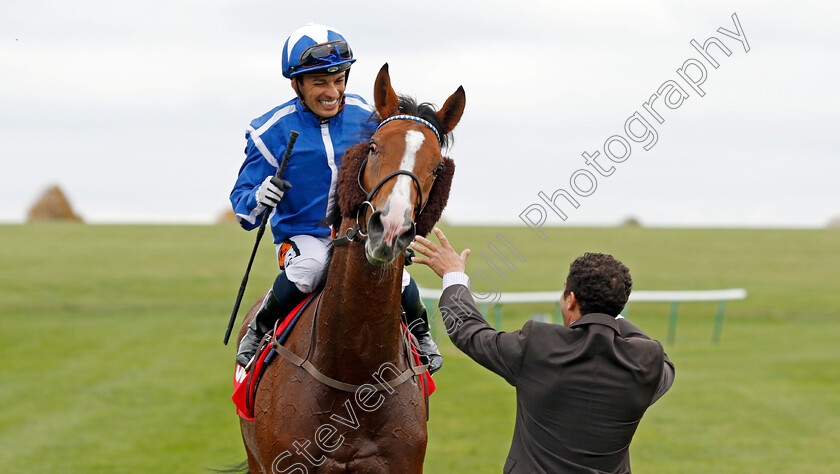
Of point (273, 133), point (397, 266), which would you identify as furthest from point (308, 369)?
point (273, 133)

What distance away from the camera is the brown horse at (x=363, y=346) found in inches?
132

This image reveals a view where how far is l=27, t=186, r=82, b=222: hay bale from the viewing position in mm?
42094

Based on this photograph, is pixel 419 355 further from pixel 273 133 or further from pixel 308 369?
pixel 273 133

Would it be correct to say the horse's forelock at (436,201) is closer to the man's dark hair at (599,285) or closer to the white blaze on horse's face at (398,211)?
the white blaze on horse's face at (398,211)

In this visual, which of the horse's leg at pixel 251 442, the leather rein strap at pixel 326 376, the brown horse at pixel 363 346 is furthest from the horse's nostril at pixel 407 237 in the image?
the horse's leg at pixel 251 442

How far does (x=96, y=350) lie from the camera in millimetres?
16344

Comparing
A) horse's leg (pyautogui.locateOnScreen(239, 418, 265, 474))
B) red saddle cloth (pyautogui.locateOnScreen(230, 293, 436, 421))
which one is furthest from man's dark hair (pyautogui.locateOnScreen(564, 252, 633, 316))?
horse's leg (pyautogui.locateOnScreen(239, 418, 265, 474))

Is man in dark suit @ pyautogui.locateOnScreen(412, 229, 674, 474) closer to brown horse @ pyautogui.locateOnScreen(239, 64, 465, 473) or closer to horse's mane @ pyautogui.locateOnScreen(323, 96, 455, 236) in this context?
horse's mane @ pyautogui.locateOnScreen(323, 96, 455, 236)

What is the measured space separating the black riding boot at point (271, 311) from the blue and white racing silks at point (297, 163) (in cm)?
31

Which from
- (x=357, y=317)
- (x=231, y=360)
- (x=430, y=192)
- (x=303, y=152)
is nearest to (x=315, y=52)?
(x=303, y=152)

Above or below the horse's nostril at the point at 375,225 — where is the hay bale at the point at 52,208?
below

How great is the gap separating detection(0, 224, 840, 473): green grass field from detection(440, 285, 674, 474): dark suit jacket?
18.2 feet

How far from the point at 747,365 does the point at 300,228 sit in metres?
12.7

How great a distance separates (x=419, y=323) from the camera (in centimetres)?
460
